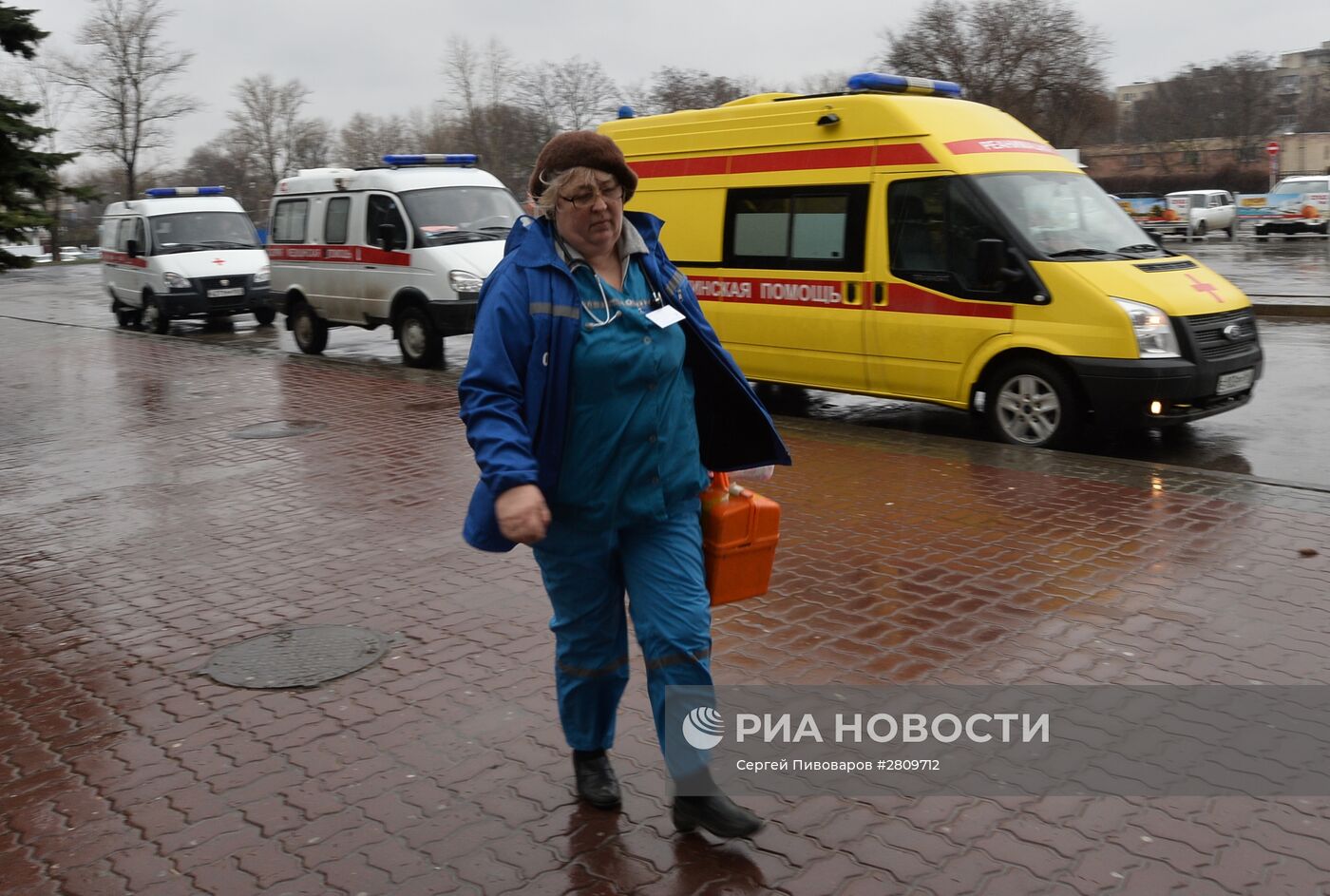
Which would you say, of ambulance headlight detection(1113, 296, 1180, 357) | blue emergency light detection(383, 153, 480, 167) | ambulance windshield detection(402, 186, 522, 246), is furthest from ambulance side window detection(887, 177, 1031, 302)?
blue emergency light detection(383, 153, 480, 167)

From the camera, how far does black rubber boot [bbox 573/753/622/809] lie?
3.65 m

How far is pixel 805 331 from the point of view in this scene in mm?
9781

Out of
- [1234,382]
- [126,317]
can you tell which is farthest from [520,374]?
[126,317]

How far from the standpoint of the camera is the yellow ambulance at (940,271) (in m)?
8.23

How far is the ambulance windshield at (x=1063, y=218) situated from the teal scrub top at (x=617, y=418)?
19.5ft

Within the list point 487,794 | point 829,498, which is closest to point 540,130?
point 829,498

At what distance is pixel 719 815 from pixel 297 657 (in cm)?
239

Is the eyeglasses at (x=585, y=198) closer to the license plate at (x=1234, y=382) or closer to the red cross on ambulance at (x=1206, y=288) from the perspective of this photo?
the license plate at (x=1234, y=382)

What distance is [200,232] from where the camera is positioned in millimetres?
20547

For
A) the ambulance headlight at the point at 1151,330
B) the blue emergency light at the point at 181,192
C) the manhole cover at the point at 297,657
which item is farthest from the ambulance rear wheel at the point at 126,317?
the ambulance headlight at the point at 1151,330

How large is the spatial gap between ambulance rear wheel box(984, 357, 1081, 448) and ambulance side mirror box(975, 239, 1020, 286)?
622 mm

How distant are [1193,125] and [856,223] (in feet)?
249

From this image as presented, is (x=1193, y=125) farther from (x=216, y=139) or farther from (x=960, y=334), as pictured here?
(x=960, y=334)

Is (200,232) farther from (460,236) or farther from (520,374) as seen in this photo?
(520,374)
